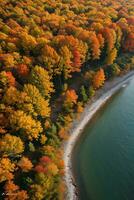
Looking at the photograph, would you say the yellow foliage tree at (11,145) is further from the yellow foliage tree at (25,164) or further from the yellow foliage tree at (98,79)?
the yellow foliage tree at (98,79)

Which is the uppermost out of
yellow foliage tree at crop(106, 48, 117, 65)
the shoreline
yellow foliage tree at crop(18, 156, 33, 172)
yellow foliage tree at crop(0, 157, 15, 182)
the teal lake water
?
yellow foliage tree at crop(106, 48, 117, 65)

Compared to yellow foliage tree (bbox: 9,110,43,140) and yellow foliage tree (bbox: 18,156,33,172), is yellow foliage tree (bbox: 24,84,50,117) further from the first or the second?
yellow foliage tree (bbox: 18,156,33,172)

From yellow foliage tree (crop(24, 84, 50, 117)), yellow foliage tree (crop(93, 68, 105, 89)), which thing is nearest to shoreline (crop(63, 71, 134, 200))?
yellow foliage tree (crop(93, 68, 105, 89))

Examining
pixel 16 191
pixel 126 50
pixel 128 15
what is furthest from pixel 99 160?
pixel 128 15

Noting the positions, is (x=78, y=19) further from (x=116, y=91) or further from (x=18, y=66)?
(x=18, y=66)

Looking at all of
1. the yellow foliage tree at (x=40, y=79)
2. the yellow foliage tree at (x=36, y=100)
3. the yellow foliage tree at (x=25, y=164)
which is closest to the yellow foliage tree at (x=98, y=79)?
the yellow foliage tree at (x=40, y=79)

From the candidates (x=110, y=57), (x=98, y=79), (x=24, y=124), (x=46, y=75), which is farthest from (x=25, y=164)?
(x=110, y=57)

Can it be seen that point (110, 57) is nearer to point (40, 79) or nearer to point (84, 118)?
point (84, 118)
